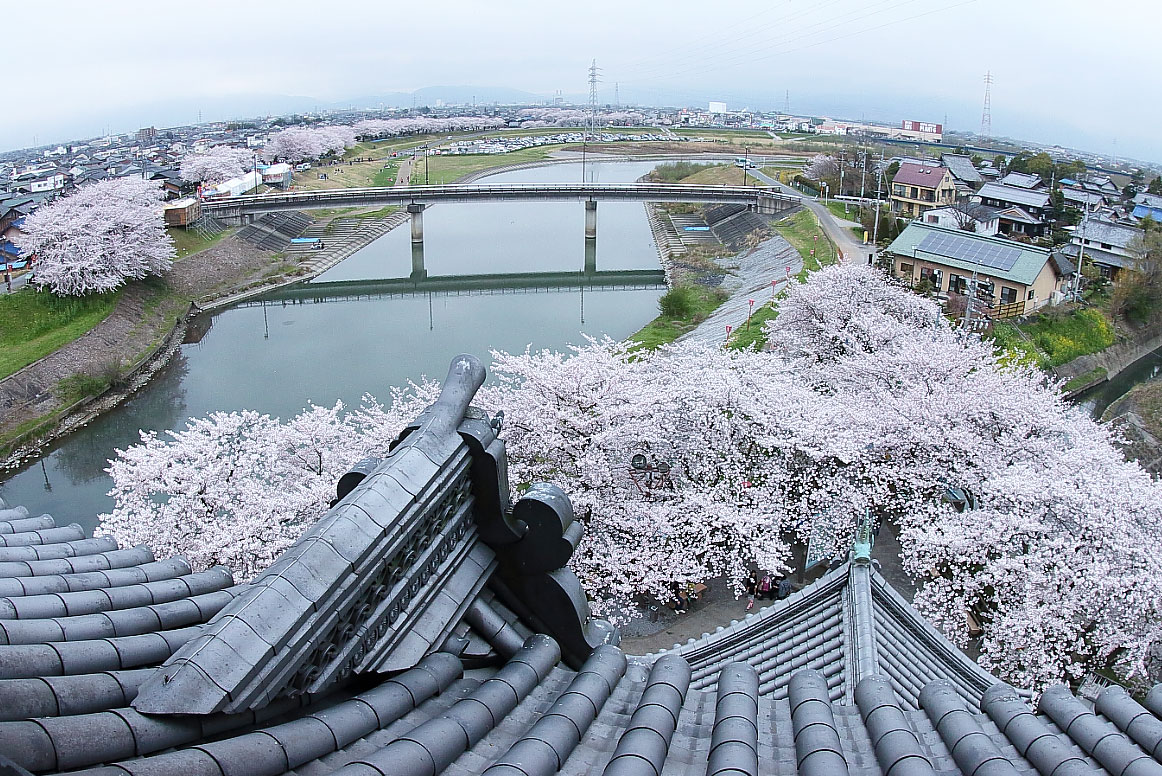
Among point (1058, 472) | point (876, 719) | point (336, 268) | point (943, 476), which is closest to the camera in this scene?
point (876, 719)

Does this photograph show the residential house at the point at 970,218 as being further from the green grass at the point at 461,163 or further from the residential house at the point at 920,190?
the green grass at the point at 461,163

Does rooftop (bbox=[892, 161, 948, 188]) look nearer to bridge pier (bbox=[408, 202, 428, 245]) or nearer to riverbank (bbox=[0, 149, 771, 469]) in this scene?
bridge pier (bbox=[408, 202, 428, 245])

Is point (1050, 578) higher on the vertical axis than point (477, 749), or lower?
lower

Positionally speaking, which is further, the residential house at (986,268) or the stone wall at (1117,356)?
the residential house at (986,268)

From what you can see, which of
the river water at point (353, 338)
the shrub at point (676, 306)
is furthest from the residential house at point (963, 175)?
the shrub at point (676, 306)

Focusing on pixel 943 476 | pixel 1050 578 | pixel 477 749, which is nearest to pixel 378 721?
pixel 477 749

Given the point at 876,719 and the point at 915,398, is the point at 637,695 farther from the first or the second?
the point at 915,398

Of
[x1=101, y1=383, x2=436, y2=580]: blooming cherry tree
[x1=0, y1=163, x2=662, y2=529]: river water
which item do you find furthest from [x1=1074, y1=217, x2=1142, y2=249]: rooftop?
[x1=101, y1=383, x2=436, y2=580]: blooming cherry tree
